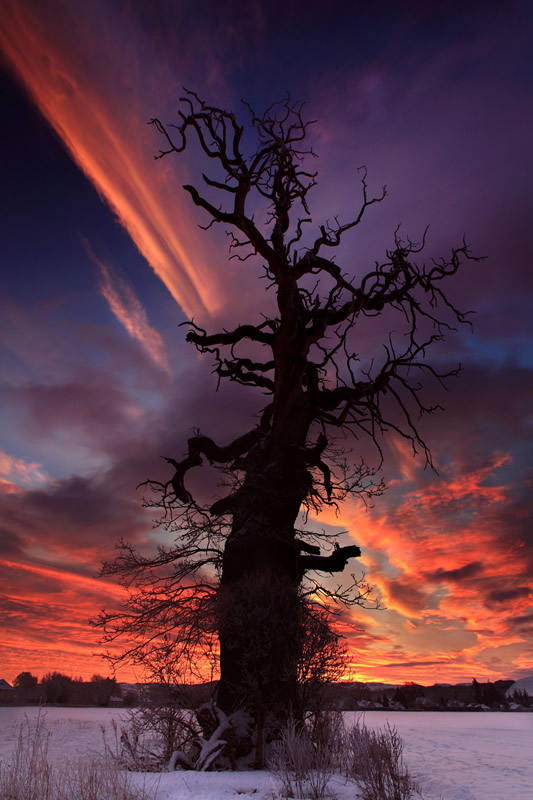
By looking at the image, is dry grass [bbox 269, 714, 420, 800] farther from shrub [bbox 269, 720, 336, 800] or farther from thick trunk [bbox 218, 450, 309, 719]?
thick trunk [bbox 218, 450, 309, 719]

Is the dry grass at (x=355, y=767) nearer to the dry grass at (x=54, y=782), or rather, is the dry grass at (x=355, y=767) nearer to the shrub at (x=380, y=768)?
the shrub at (x=380, y=768)

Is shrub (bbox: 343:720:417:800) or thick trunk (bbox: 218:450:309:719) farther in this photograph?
thick trunk (bbox: 218:450:309:719)

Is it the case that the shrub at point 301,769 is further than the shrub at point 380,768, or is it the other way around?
the shrub at point 380,768

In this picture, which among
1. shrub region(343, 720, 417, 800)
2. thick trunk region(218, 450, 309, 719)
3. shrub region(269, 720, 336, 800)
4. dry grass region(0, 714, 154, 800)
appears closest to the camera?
dry grass region(0, 714, 154, 800)

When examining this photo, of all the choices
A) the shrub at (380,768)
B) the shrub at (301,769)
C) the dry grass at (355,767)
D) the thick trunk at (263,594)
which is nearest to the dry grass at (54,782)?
the shrub at (301,769)

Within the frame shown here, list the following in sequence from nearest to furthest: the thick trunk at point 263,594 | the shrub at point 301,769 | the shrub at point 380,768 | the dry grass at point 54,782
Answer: the dry grass at point 54,782
the shrub at point 301,769
the shrub at point 380,768
the thick trunk at point 263,594

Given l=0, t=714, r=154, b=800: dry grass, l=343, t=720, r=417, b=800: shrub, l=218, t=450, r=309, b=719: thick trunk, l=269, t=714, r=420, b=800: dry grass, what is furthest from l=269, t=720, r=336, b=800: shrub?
l=0, t=714, r=154, b=800: dry grass

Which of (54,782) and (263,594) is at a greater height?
(263,594)

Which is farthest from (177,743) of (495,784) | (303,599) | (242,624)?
(495,784)

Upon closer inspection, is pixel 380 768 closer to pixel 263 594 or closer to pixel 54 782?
pixel 263 594

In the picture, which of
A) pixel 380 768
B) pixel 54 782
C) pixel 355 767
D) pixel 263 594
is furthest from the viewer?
pixel 263 594

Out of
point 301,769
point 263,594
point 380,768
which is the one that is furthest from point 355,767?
point 263,594

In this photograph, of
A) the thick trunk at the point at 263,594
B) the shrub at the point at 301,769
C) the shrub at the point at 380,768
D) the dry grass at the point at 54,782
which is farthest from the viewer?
the thick trunk at the point at 263,594

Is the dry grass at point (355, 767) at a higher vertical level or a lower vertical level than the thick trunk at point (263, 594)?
lower
